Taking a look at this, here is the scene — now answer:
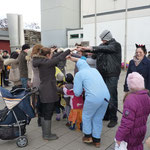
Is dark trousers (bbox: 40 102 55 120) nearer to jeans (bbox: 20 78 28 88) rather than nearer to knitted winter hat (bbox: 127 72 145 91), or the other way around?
knitted winter hat (bbox: 127 72 145 91)

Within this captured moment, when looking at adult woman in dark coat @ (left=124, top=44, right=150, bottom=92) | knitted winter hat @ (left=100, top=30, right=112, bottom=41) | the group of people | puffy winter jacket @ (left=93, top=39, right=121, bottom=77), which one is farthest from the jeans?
adult woman in dark coat @ (left=124, top=44, right=150, bottom=92)

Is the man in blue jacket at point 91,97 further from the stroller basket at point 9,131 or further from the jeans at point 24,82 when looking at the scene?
the jeans at point 24,82

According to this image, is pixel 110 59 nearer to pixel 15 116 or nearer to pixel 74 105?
pixel 74 105

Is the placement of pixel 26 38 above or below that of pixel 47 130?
above

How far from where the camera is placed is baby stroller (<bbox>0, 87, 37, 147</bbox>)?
10.2 ft

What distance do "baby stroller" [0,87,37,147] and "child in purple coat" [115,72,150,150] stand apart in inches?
68.5

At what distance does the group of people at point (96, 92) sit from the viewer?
2.10 metres

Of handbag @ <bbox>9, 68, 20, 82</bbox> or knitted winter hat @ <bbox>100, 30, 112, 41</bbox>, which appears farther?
handbag @ <bbox>9, 68, 20, 82</bbox>

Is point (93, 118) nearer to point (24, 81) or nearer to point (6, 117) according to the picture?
point (6, 117)

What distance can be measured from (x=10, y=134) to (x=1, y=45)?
102ft

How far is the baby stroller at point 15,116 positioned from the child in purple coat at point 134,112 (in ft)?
5.71

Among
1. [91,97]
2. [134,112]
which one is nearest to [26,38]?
[91,97]

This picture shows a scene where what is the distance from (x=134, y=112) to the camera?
80.0 inches

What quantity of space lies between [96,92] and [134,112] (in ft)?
2.93
